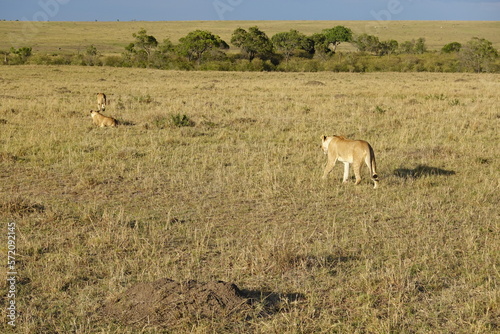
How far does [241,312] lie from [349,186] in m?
4.50

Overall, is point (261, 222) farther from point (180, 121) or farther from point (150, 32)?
point (150, 32)

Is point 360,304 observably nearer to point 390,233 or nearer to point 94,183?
point 390,233

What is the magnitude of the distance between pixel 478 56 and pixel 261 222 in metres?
47.3

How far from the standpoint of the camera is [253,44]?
189 ft

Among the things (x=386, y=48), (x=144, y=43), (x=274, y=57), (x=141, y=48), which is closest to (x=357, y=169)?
(x=274, y=57)

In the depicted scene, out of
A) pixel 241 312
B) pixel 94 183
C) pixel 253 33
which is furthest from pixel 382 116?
pixel 253 33

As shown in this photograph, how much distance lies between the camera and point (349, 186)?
841 centimetres

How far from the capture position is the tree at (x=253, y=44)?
57916 millimetres

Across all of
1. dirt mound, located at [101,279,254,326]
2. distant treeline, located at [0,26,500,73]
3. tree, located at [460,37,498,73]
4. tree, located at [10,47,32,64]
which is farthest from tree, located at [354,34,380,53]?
dirt mound, located at [101,279,254,326]

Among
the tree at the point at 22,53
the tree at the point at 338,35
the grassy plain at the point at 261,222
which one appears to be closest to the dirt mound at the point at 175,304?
the grassy plain at the point at 261,222

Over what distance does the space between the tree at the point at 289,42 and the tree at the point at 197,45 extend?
28.4 ft

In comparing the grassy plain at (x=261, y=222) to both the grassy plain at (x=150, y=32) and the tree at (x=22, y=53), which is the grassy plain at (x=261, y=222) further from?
the grassy plain at (x=150, y=32)

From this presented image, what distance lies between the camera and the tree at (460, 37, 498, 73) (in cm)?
4758

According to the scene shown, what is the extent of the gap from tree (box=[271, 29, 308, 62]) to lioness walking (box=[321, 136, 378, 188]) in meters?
53.0
